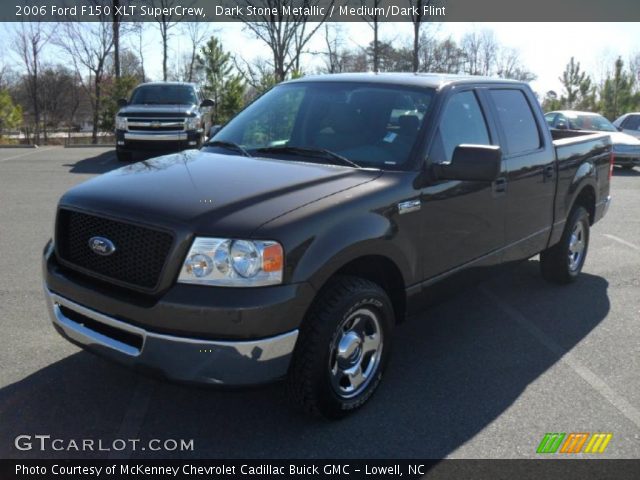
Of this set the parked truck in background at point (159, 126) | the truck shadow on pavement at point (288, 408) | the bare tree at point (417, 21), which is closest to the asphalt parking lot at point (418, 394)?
the truck shadow on pavement at point (288, 408)

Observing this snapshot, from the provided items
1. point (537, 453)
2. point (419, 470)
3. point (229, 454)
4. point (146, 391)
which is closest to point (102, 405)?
point (146, 391)

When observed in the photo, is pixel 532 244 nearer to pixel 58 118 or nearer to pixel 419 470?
pixel 419 470

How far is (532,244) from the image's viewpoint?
521 cm

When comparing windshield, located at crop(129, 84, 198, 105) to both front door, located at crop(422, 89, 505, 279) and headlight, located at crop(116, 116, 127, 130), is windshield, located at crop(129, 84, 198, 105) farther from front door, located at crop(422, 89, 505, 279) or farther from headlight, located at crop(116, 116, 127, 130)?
front door, located at crop(422, 89, 505, 279)

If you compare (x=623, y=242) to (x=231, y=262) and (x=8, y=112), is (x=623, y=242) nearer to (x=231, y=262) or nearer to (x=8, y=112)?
(x=231, y=262)

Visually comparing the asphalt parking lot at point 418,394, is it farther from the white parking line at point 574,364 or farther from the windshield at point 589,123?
the windshield at point 589,123

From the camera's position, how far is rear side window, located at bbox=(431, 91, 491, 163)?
405 cm

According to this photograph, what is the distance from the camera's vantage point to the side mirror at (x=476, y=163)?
142 inches

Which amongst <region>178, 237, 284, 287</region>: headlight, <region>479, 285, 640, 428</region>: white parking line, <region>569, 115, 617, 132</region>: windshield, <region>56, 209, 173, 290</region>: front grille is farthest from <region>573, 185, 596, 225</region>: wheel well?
<region>569, 115, 617, 132</region>: windshield

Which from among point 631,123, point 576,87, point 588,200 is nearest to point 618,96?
point 576,87

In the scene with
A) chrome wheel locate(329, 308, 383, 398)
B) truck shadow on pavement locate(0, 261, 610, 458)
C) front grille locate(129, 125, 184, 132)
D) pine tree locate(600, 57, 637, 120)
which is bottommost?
truck shadow on pavement locate(0, 261, 610, 458)

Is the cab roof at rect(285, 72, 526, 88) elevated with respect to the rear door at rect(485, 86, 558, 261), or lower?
elevated

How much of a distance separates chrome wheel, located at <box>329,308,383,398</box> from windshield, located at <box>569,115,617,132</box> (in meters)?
14.8

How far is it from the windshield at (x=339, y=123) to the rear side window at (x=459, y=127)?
168 millimetres
